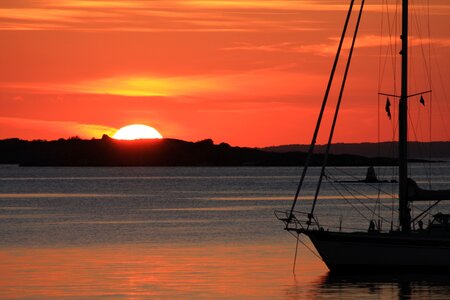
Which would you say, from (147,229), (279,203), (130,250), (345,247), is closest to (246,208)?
(279,203)

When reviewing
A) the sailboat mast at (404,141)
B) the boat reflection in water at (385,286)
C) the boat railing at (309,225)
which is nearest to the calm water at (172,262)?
the boat reflection in water at (385,286)

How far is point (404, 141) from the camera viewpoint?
42.8 m

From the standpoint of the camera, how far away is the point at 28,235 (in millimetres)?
63281

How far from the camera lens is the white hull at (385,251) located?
41.2 m

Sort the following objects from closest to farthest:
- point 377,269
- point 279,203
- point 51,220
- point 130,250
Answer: point 377,269 < point 130,250 < point 51,220 < point 279,203

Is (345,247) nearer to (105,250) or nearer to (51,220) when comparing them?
(105,250)

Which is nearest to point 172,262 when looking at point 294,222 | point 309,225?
point 294,222

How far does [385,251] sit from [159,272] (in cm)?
838

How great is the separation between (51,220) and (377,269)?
40.7m

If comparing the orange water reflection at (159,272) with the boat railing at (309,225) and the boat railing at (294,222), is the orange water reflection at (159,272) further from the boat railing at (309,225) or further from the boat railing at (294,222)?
the boat railing at (309,225)

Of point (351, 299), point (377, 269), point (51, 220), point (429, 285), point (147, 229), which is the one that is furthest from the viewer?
point (51, 220)

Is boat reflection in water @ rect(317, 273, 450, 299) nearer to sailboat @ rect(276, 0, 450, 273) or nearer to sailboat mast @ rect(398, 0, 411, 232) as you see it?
sailboat @ rect(276, 0, 450, 273)

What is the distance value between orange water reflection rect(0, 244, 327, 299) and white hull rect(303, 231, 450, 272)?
127 cm

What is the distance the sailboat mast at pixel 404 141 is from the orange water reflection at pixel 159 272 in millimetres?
3729
